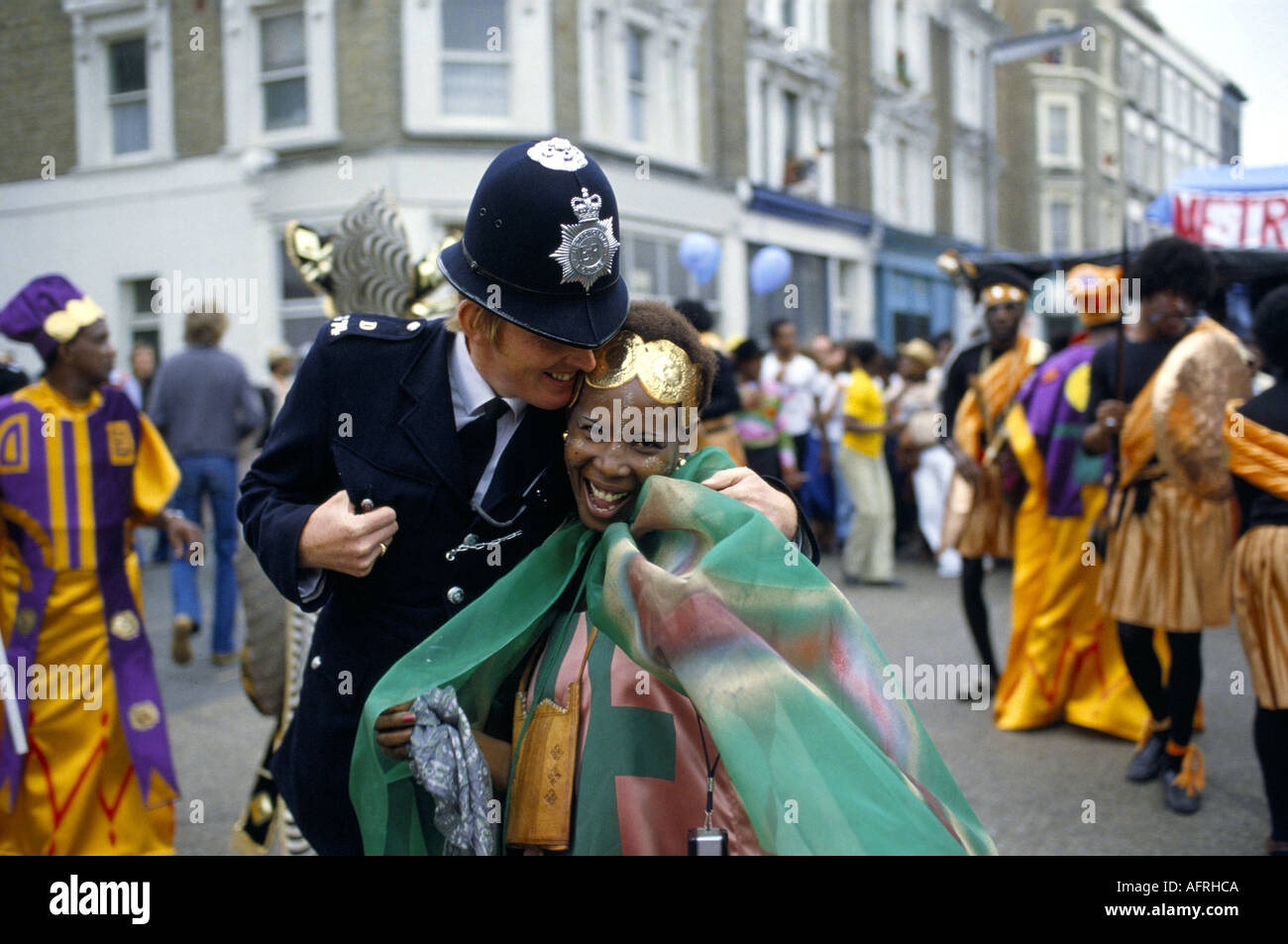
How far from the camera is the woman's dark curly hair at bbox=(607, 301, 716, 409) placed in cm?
192

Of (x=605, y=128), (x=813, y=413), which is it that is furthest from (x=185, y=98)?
(x=813, y=413)

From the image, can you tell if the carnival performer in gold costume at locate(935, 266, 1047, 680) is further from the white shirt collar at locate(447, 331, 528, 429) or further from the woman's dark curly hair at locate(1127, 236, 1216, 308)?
the white shirt collar at locate(447, 331, 528, 429)

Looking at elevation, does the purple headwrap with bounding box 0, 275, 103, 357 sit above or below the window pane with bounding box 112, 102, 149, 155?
below

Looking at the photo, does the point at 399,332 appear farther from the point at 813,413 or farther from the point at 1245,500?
the point at 813,413

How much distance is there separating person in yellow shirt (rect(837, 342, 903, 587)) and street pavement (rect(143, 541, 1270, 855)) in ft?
7.17

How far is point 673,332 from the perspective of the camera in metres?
1.94

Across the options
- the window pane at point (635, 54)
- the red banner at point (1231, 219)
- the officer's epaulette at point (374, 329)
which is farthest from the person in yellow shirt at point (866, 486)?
the window pane at point (635, 54)

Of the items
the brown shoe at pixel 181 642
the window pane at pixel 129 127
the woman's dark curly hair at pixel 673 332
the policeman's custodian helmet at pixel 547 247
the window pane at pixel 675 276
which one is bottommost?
the brown shoe at pixel 181 642

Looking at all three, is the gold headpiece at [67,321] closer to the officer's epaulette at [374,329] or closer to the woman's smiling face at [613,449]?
the officer's epaulette at [374,329]

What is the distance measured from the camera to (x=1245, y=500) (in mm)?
3926

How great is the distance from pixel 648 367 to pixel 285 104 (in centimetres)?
1511

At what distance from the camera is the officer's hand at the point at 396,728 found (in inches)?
72.9

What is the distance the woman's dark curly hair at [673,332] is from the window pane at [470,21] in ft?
47.2

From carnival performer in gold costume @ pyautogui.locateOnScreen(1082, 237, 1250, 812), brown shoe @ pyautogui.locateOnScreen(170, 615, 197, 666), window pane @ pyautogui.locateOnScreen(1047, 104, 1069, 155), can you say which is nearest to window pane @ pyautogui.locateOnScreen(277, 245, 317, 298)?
brown shoe @ pyautogui.locateOnScreen(170, 615, 197, 666)
